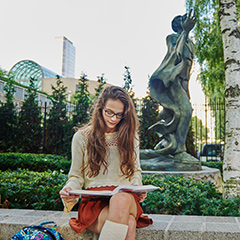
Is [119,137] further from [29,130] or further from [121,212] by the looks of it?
[29,130]

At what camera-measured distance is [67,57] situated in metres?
120

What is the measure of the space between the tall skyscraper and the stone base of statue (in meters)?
115

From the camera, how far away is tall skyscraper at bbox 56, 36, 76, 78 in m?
119

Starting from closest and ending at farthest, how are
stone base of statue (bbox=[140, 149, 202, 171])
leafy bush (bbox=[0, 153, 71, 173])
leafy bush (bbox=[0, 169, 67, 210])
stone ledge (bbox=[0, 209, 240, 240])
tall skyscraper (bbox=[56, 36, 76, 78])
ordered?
1. stone ledge (bbox=[0, 209, 240, 240])
2. leafy bush (bbox=[0, 169, 67, 210])
3. stone base of statue (bbox=[140, 149, 202, 171])
4. leafy bush (bbox=[0, 153, 71, 173])
5. tall skyscraper (bbox=[56, 36, 76, 78])

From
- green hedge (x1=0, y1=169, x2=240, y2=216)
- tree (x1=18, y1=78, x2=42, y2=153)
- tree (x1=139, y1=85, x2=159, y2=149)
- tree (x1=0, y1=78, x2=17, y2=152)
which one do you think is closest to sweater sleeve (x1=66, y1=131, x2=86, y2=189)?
green hedge (x1=0, y1=169, x2=240, y2=216)

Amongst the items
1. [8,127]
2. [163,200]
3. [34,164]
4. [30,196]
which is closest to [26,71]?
[8,127]

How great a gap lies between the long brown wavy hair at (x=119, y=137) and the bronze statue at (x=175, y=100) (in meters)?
3.67

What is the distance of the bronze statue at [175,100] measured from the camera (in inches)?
239

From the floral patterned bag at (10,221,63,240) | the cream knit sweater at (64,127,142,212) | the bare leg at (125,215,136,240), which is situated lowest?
the floral patterned bag at (10,221,63,240)

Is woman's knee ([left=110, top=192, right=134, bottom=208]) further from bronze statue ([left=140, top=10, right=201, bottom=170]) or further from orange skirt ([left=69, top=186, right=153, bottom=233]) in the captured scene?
bronze statue ([left=140, top=10, right=201, bottom=170])

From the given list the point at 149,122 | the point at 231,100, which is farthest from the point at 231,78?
the point at 149,122

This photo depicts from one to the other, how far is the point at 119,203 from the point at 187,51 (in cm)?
502

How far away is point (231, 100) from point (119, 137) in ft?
6.72

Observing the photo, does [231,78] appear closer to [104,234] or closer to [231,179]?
[231,179]
